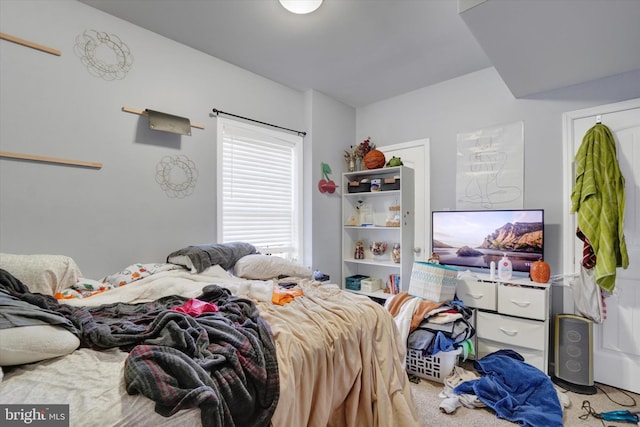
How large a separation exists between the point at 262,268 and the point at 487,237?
6.77 ft

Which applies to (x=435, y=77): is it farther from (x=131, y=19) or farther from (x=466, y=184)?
(x=131, y=19)

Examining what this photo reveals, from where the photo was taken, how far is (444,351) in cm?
229

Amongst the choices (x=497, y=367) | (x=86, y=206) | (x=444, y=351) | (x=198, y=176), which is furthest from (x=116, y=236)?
(x=497, y=367)

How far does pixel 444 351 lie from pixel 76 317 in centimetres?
228

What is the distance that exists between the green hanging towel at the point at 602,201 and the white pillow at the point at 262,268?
2.31 m

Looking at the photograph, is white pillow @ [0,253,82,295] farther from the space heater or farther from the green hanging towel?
the green hanging towel

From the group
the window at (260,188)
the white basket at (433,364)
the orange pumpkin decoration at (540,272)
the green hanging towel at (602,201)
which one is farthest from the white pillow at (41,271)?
the green hanging towel at (602,201)

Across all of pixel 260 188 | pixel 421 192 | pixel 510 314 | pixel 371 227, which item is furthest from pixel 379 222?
pixel 510 314

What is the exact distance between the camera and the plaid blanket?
2.90ft

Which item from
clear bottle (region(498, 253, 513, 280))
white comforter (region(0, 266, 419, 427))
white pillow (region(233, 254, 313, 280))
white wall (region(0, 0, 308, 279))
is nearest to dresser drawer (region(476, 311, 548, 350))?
clear bottle (region(498, 253, 513, 280))

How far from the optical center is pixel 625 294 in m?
2.38

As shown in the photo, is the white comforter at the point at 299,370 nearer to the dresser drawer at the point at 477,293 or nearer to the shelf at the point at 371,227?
the dresser drawer at the point at 477,293

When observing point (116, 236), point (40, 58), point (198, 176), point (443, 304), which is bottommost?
point (443, 304)

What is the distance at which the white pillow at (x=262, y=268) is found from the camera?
8.13 feet
